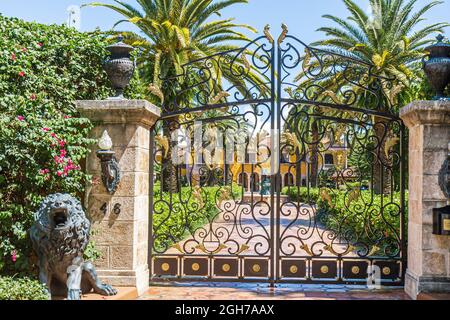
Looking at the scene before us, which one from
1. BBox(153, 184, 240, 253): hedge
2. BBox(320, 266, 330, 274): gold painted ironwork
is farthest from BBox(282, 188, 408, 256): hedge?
BBox(153, 184, 240, 253): hedge

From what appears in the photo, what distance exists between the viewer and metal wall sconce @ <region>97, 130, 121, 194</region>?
582 centimetres

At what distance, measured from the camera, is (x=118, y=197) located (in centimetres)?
613

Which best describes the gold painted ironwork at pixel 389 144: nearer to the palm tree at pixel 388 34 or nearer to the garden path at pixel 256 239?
the garden path at pixel 256 239

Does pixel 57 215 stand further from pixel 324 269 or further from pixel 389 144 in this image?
pixel 389 144

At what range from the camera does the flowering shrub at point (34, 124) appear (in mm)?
5414

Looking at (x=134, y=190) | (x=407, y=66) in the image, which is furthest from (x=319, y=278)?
(x=407, y=66)

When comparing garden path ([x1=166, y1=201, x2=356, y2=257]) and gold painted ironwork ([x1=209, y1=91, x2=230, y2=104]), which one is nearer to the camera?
garden path ([x1=166, y1=201, x2=356, y2=257])

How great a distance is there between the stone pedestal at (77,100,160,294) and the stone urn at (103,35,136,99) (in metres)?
0.35

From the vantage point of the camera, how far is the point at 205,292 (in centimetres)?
643

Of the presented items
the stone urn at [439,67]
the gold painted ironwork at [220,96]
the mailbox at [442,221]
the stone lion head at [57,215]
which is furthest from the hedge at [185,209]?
the stone urn at [439,67]

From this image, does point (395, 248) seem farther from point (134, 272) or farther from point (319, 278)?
point (134, 272)

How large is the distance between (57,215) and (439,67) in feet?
15.8

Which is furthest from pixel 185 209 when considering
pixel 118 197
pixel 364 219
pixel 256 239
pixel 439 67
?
pixel 256 239

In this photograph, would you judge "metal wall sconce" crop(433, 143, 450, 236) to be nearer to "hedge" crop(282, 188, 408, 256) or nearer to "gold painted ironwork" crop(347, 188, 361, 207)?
"hedge" crop(282, 188, 408, 256)
